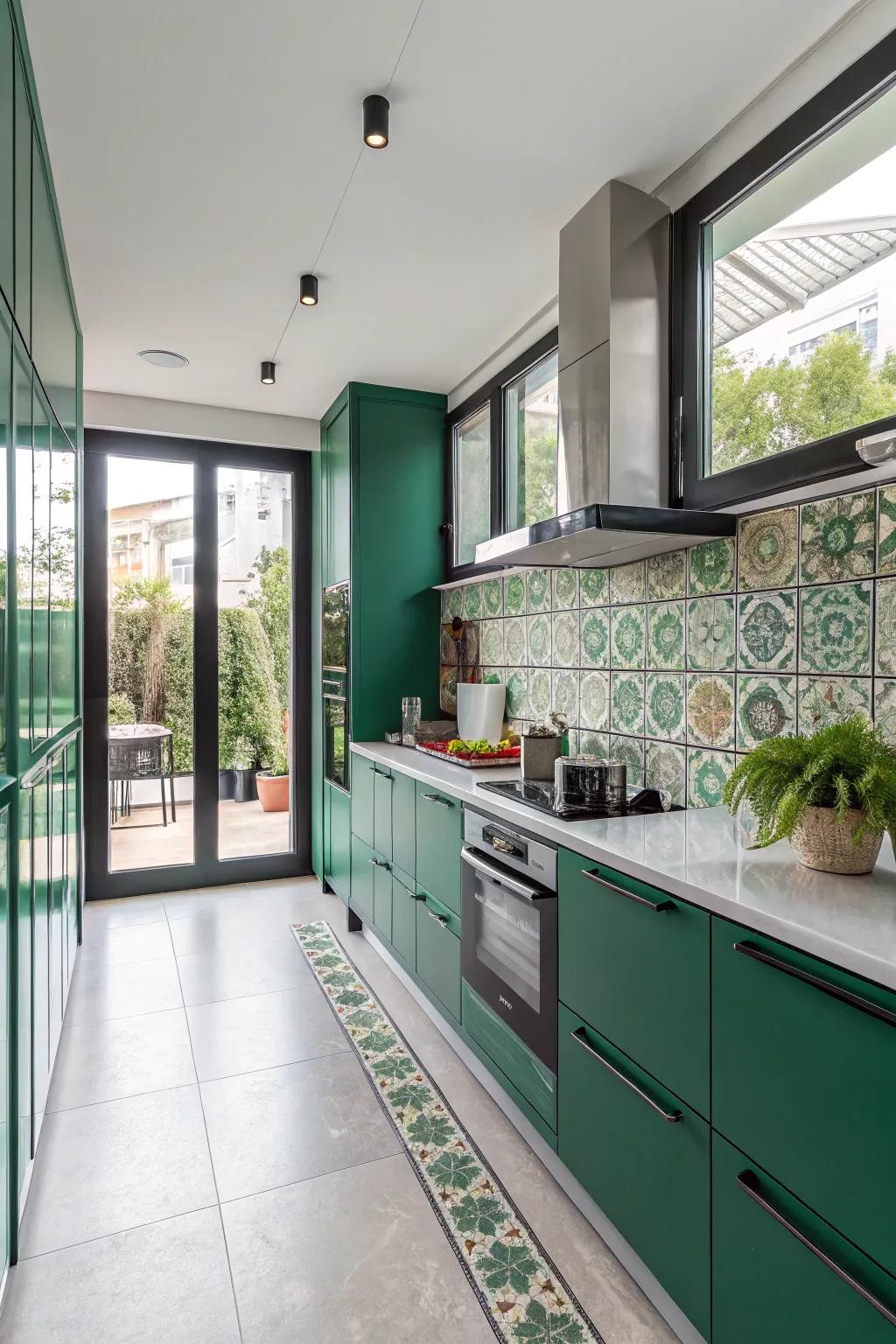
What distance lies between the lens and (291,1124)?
7.04 feet

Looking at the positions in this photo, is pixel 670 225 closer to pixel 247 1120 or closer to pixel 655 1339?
pixel 655 1339

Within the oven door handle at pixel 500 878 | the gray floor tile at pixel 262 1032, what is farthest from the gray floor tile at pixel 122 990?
the oven door handle at pixel 500 878

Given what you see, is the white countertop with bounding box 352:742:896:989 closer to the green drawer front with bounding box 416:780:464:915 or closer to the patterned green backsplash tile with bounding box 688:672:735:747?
the patterned green backsplash tile with bounding box 688:672:735:747

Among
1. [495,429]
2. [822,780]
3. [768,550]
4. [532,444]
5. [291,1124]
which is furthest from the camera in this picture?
[495,429]

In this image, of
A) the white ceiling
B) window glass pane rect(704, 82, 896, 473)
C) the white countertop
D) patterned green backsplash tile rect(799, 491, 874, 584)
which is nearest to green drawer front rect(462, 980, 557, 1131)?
the white countertop

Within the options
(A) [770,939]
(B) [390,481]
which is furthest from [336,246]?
(A) [770,939]

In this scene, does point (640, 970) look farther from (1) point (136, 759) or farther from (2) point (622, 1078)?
(1) point (136, 759)

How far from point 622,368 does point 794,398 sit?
49cm

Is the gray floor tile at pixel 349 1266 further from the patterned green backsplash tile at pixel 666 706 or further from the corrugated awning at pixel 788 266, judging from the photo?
the corrugated awning at pixel 788 266

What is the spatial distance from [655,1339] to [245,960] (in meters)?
2.20

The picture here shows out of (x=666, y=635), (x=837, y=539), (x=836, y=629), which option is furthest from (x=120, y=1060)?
(x=837, y=539)

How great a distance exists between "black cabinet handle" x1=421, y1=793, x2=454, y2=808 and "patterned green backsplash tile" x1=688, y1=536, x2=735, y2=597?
1.00 m

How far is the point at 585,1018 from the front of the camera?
1.70m

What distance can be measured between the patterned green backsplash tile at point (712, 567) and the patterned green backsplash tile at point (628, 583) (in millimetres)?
225
